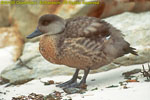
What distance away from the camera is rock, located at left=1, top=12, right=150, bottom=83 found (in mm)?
6688

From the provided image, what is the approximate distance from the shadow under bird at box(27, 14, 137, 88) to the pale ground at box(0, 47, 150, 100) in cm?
35

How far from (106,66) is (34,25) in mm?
3718

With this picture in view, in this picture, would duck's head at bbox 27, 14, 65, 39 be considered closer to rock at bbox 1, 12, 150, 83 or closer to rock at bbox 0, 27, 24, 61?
rock at bbox 1, 12, 150, 83

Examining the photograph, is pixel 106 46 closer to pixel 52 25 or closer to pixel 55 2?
pixel 52 25

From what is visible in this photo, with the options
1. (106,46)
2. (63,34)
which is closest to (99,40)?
(106,46)

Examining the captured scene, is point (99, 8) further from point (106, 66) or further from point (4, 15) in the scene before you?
point (4, 15)

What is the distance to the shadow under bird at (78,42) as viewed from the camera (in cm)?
555

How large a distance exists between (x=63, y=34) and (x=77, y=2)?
3.47 m

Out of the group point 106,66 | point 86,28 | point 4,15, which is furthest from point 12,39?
point 86,28

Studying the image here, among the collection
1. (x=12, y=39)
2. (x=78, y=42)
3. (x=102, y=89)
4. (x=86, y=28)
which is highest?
(x=86, y=28)

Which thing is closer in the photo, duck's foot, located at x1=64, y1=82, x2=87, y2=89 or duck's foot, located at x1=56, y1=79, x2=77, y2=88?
duck's foot, located at x1=64, y1=82, x2=87, y2=89

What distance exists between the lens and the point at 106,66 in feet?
22.2

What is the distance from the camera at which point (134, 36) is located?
7359 millimetres

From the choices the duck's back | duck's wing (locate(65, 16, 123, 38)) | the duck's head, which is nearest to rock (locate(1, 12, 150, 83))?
the duck's back
